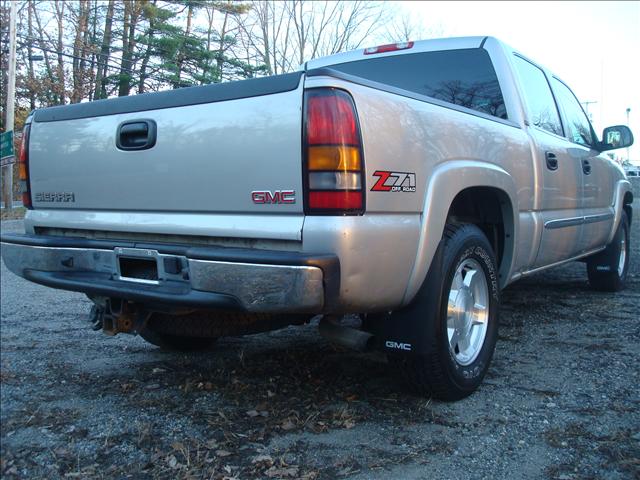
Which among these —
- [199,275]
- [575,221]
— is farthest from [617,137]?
[199,275]

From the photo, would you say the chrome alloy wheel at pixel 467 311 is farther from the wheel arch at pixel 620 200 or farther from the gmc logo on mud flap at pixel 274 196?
the wheel arch at pixel 620 200

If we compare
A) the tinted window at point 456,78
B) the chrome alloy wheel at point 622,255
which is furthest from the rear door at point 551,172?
the chrome alloy wheel at point 622,255

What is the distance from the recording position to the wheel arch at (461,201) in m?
2.69

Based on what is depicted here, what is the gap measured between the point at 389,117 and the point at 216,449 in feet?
5.21

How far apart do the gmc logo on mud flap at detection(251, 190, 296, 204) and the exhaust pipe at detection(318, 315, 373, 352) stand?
68 cm

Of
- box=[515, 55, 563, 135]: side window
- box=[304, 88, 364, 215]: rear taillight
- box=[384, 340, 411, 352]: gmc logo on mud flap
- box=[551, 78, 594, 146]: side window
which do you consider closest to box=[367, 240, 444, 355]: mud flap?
box=[384, 340, 411, 352]: gmc logo on mud flap

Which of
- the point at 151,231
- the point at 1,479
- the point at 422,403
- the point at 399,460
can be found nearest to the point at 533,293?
the point at 422,403

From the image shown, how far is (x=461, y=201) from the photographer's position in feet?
11.0

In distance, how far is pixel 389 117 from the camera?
2543 millimetres

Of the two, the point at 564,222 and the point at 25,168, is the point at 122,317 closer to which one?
the point at 25,168

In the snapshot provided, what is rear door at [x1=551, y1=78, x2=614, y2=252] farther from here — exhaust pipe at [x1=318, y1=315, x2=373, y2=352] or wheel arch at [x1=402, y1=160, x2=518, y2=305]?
exhaust pipe at [x1=318, y1=315, x2=373, y2=352]

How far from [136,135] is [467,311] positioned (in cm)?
190

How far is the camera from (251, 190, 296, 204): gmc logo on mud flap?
2.38m

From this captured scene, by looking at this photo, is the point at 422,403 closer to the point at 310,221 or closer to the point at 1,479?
the point at 310,221
